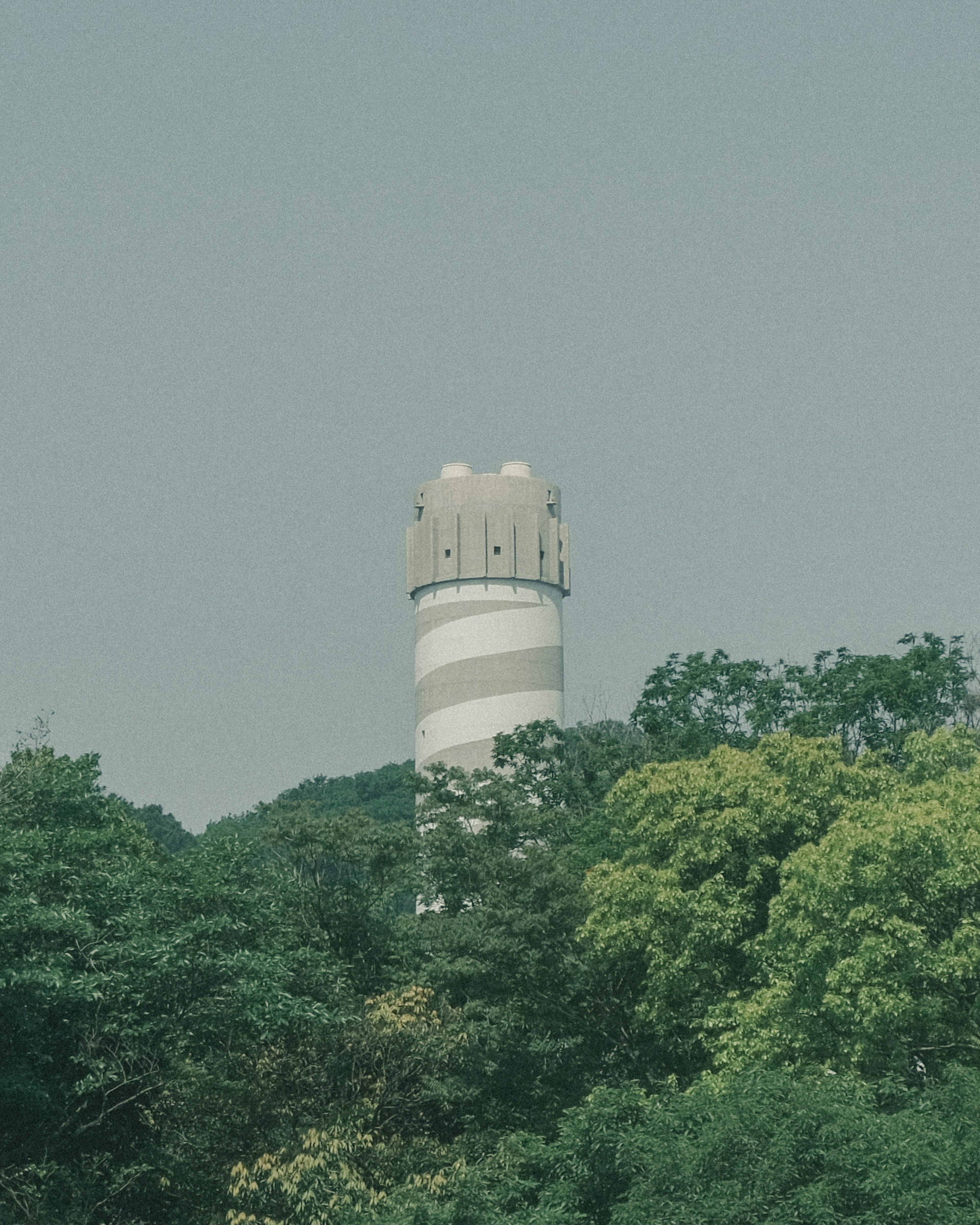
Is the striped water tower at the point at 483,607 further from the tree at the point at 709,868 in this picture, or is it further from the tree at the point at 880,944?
the tree at the point at 880,944

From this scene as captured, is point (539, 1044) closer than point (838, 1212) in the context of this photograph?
No

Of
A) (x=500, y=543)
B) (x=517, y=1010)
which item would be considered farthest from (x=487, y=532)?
(x=517, y=1010)

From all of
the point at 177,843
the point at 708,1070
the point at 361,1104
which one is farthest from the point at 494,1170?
the point at 177,843

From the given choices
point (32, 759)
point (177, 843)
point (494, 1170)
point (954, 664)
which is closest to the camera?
point (494, 1170)

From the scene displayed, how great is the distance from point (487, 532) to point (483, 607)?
2.33m

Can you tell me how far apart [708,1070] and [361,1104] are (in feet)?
18.9

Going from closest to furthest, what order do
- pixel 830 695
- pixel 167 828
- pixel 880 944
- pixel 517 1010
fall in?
1. pixel 880 944
2. pixel 517 1010
3. pixel 830 695
4. pixel 167 828

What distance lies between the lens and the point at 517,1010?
33062 mm

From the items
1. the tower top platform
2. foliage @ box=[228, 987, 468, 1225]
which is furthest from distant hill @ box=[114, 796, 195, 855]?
foliage @ box=[228, 987, 468, 1225]

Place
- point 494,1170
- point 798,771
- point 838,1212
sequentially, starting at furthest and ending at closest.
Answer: point 798,771
point 494,1170
point 838,1212

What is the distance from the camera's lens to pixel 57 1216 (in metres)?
28.2

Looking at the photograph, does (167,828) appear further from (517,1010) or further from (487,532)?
(517,1010)

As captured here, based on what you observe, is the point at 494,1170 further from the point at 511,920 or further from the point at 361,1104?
the point at 511,920

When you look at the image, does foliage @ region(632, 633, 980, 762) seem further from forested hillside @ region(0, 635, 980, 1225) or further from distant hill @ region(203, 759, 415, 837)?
distant hill @ region(203, 759, 415, 837)
